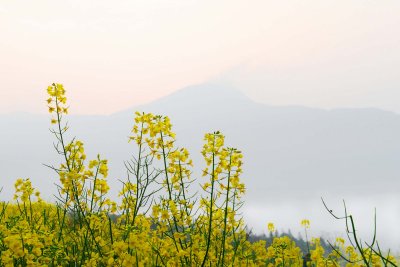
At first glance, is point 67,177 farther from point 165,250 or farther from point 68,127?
point 165,250

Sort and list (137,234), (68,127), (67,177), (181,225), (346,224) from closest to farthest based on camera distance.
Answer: (346,224), (137,234), (181,225), (67,177), (68,127)

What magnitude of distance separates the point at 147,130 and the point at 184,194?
83 centimetres

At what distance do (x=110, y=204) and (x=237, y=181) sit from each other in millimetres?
1611

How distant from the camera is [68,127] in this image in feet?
17.1

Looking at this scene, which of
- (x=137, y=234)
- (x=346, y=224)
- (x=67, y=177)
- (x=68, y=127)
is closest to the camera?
(x=346, y=224)

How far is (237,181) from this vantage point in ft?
15.3

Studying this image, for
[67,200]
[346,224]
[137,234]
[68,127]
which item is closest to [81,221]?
[67,200]

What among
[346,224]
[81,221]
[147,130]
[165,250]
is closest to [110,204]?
[81,221]

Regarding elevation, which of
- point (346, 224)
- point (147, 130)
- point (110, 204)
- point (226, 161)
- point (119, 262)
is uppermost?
point (147, 130)

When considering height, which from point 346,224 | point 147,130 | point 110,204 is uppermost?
point 147,130

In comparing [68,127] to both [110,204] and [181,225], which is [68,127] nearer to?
[110,204]

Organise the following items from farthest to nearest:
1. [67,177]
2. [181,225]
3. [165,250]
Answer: [67,177] < [181,225] < [165,250]

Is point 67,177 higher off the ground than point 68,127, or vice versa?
point 68,127

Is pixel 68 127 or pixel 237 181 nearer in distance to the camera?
pixel 237 181
